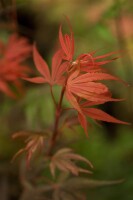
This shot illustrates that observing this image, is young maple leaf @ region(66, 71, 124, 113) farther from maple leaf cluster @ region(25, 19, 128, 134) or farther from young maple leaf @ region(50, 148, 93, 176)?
young maple leaf @ region(50, 148, 93, 176)

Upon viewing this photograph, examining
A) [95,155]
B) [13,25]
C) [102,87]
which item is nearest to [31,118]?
[95,155]

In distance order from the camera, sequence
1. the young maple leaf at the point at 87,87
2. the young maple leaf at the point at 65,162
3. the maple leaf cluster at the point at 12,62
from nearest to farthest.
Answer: the young maple leaf at the point at 87,87
the young maple leaf at the point at 65,162
the maple leaf cluster at the point at 12,62

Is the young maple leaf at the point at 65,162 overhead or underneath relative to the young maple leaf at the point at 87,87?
underneath

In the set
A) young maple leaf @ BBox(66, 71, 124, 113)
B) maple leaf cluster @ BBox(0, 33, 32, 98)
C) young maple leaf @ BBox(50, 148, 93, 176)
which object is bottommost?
young maple leaf @ BBox(50, 148, 93, 176)

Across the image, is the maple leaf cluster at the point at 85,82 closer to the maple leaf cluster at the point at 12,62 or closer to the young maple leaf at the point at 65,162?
the young maple leaf at the point at 65,162

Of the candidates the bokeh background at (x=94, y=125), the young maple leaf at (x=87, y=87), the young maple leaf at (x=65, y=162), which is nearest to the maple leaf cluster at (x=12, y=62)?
the bokeh background at (x=94, y=125)

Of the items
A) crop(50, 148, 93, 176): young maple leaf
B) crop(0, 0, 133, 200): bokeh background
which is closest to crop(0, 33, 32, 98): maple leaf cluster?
crop(0, 0, 133, 200): bokeh background

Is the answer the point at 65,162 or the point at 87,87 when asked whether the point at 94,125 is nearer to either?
the point at 65,162

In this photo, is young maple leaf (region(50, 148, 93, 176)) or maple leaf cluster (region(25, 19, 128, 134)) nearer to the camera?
maple leaf cluster (region(25, 19, 128, 134))

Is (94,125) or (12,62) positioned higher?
(12,62)

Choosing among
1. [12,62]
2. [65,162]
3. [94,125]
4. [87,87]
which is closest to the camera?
[87,87]

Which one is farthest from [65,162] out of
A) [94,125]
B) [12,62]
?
[94,125]

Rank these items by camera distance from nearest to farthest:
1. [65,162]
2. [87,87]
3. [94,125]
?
[87,87] → [65,162] → [94,125]
